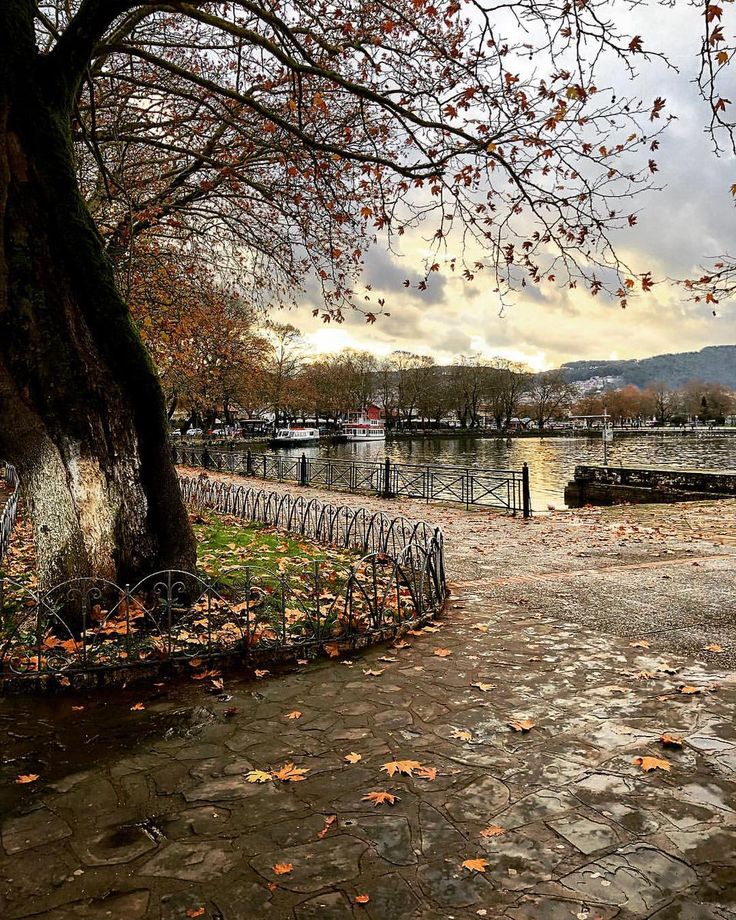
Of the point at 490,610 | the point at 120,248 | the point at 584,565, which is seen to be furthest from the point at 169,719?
the point at 120,248

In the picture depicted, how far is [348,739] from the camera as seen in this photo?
407cm

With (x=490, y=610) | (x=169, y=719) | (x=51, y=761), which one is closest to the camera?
(x=51, y=761)

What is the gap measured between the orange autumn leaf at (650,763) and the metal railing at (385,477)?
12.1 meters

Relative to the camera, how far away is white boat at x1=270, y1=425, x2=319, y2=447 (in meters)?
64.1

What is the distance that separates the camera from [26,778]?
360 cm

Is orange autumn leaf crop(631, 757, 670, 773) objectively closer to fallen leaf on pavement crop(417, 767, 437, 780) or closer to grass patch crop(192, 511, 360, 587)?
fallen leaf on pavement crop(417, 767, 437, 780)

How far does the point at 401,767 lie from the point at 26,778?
227cm

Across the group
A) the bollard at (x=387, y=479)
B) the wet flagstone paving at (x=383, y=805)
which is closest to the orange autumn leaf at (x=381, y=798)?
the wet flagstone paving at (x=383, y=805)

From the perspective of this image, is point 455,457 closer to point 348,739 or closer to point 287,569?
point 287,569

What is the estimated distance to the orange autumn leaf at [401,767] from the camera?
3.63 m

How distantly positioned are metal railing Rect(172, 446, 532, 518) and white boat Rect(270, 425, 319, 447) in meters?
26.8

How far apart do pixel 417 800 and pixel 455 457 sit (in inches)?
1956

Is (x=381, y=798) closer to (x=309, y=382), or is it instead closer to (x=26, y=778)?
(x=26, y=778)

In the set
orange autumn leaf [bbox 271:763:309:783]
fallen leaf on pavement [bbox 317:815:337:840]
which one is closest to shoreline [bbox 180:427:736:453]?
orange autumn leaf [bbox 271:763:309:783]
